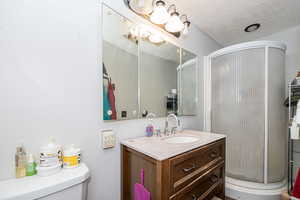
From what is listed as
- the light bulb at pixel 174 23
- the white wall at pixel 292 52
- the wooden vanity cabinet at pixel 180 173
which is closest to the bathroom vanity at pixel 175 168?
the wooden vanity cabinet at pixel 180 173

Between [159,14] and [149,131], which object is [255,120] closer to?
[149,131]

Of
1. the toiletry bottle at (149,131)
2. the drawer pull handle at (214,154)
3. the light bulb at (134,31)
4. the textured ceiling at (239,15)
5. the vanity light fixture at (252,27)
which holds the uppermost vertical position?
the textured ceiling at (239,15)

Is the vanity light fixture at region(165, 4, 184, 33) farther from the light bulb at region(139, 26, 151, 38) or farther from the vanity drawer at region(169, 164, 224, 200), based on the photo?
the vanity drawer at region(169, 164, 224, 200)

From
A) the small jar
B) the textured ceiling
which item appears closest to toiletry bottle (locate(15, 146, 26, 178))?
the small jar

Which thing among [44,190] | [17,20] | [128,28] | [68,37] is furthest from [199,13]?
[44,190]

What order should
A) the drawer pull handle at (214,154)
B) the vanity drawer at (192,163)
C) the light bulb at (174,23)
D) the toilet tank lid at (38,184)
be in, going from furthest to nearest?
the light bulb at (174,23) < the drawer pull handle at (214,154) < the vanity drawer at (192,163) < the toilet tank lid at (38,184)

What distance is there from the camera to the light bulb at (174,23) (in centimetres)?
125

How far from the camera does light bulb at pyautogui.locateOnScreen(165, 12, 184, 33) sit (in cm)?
125

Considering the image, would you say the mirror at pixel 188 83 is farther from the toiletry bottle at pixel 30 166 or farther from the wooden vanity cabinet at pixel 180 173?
the toiletry bottle at pixel 30 166

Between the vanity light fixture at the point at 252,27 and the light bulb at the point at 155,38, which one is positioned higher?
the vanity light fixture at the point at 252,27

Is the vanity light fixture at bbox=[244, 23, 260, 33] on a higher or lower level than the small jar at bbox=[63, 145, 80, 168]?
higher

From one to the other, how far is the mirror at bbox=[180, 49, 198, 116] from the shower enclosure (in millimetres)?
402

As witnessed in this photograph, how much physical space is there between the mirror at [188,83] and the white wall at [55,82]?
0.86 m

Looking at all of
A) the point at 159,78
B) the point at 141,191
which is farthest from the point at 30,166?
the point at 159,78
